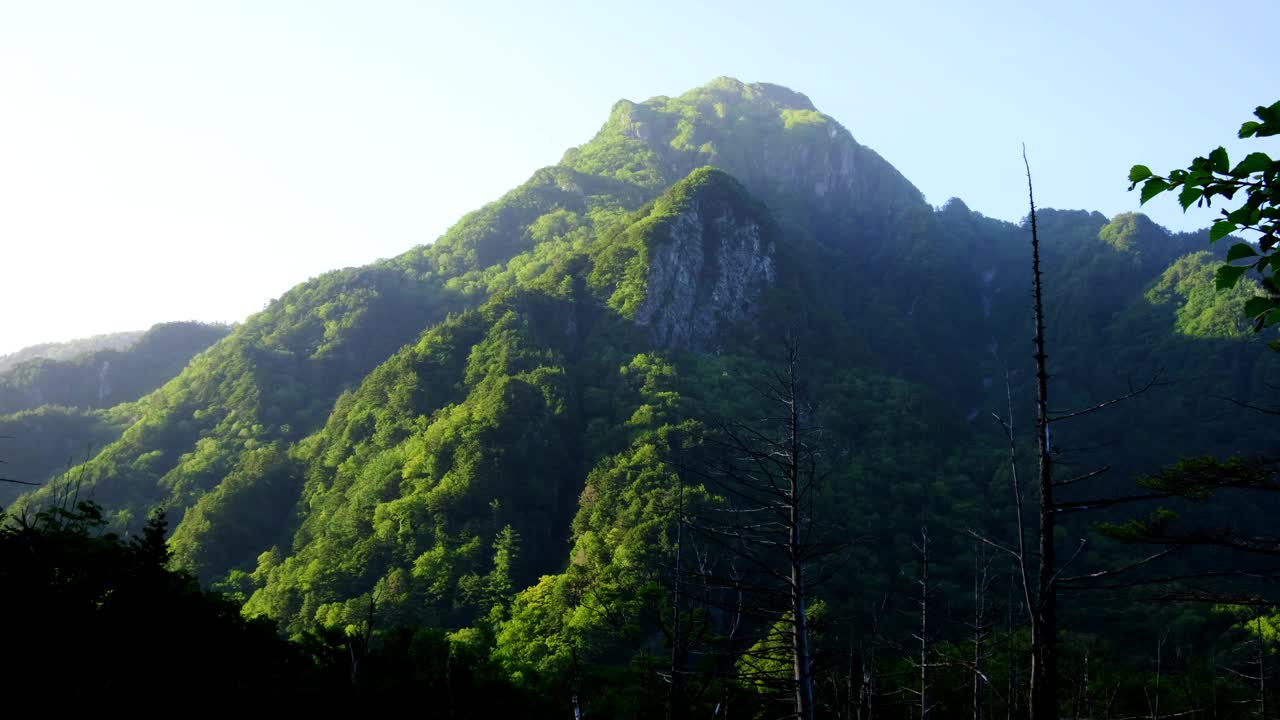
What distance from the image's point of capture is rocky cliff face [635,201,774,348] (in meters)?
109

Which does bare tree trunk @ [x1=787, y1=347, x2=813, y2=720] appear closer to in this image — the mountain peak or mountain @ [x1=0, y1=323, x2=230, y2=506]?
mountain @ [x1=0, y1=323, x2=230, y2=506]

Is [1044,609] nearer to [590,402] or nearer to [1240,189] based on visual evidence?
[1240,189]

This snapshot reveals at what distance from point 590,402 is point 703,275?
104 ft

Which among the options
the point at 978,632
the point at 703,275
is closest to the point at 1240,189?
the point at 978,632

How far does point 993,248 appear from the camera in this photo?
600ft

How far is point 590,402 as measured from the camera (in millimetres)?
95938

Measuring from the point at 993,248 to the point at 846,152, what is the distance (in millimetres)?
41371

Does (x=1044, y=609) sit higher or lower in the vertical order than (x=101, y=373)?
lower

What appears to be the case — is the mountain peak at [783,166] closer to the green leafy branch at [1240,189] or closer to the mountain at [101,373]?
the mountain at [101,373]

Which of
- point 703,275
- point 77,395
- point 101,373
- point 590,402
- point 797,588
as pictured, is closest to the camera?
point 797,588

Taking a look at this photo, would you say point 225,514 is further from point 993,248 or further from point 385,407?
point 993,248

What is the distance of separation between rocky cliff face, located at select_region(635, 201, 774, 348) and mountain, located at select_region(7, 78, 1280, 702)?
42cm

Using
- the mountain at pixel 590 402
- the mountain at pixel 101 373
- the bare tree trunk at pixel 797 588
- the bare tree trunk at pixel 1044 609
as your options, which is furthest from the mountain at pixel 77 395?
the bare tree trunk at pixel 1044 609

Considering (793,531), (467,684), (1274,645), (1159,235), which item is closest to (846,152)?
(1159,235)
